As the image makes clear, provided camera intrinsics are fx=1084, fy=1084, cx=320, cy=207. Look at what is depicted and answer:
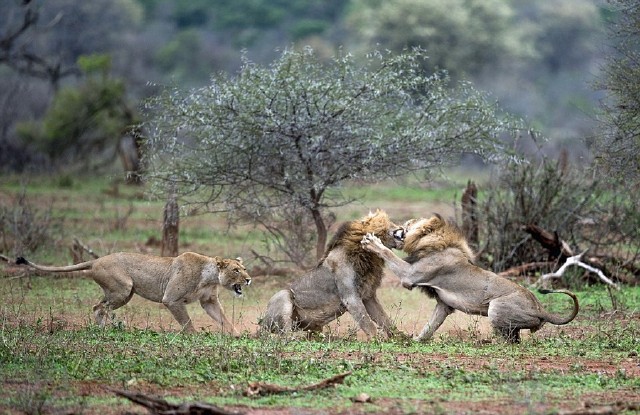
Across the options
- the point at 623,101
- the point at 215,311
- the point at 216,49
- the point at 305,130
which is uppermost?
the point at 216,49

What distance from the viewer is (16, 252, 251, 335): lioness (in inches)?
410

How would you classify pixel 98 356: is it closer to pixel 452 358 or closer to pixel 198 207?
pixel 452 358

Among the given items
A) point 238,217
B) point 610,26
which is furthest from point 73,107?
point 610,26

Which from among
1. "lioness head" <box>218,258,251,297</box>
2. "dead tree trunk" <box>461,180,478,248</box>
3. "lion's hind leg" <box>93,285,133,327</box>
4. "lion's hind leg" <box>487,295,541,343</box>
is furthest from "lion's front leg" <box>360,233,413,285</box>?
"dead tree trunk" <box>461,180,478,248</box>

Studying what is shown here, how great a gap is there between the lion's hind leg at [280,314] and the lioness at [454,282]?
899mm

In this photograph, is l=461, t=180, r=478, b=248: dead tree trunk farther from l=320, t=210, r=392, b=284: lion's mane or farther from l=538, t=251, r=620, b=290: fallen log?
l=320, t=210, r=392, b=284: lion's mane

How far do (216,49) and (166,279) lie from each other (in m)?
44.6

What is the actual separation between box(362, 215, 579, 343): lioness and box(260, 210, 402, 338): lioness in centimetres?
21

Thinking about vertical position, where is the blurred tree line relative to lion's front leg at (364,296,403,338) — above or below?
above

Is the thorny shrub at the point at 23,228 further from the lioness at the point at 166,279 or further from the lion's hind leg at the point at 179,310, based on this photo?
the lion's hind leg at the point at 179,310

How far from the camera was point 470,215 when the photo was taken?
596 inches

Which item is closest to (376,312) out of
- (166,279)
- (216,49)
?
(166,279)

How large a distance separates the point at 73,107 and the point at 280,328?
20.4 m

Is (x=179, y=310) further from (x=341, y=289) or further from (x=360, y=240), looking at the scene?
(x=360, y=240)
